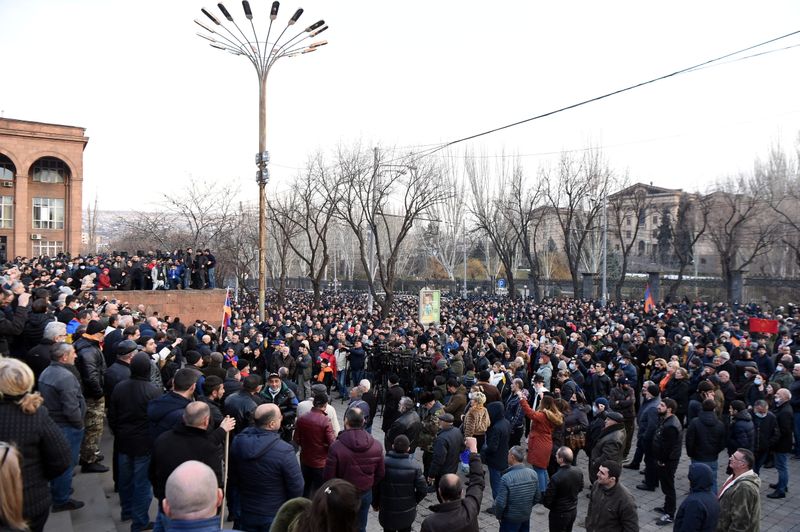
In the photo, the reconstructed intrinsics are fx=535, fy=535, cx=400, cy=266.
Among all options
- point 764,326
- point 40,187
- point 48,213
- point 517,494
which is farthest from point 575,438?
point 48,213

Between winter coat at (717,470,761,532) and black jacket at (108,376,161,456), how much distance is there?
5626 millimetres

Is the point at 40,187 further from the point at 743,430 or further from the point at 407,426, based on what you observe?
the point at 743,430

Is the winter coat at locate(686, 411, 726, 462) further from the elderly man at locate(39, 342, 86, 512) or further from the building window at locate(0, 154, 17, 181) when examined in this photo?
the building window at locate(0, 154, 17, 181)

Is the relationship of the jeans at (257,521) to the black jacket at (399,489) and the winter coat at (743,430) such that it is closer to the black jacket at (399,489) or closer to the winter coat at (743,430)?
the black jacket at (399,489)

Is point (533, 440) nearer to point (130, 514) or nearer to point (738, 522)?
point (738, 522)

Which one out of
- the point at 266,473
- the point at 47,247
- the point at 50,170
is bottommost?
the point at 266,473

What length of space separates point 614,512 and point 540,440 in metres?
2.37

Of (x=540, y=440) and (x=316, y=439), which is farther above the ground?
(x=316, y=439)

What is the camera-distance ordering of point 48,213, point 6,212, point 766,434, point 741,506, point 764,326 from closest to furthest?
point 741,506
point 766,434
point 764,326
point 6,212
point 48,213

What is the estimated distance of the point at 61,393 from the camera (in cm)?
501

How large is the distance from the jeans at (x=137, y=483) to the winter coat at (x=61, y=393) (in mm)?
622

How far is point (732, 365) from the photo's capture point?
1129cm

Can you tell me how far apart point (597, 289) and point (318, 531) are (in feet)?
151

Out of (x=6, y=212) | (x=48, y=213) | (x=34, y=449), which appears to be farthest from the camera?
(x=48, y=213)
